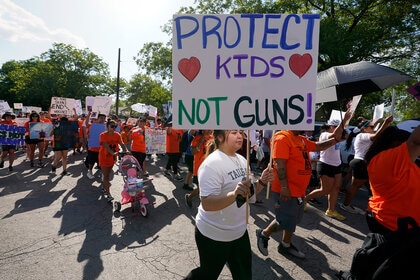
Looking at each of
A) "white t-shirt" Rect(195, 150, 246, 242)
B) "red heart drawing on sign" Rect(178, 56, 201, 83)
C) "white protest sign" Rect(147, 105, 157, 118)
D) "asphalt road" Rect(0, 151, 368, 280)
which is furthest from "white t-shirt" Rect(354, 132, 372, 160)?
"white protest sign" Rect(147, 105, 157, 118)

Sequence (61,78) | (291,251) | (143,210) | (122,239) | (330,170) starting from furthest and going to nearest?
(61,78), (330,170), (143,210), (122,239), (291,251)

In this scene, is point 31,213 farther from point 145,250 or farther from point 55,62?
point 55,62

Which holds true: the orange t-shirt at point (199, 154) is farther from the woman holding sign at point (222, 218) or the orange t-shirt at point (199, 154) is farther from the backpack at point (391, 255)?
the backpack at point (391, 255)

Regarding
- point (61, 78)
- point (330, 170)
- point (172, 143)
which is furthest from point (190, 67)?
point (61, 78)

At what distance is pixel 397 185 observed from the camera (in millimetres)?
2154

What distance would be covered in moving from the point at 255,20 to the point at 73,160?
35.1 feet

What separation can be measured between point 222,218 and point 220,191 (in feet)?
0.89

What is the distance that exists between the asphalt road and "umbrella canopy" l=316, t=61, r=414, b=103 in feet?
7.65

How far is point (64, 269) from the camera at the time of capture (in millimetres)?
3365

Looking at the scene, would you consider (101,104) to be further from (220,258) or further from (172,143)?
(220,258)

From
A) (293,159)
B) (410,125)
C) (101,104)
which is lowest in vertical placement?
(293,159)

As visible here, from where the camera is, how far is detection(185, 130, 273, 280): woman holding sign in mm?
2096

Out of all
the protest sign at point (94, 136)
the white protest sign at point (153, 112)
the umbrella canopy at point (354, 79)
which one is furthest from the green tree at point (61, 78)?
the umbrella canopy at point (354, 79)

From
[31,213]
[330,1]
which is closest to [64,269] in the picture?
[31,213]
